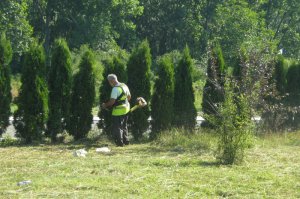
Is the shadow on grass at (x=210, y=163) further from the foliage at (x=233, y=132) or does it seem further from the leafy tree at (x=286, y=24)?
the leafy tree at (x=286, y=24)

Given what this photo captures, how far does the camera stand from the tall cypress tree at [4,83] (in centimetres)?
1305

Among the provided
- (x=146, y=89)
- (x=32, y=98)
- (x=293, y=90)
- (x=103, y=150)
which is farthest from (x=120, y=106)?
(x=293, y=90)

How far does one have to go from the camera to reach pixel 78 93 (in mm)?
13836

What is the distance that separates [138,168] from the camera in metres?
9.13

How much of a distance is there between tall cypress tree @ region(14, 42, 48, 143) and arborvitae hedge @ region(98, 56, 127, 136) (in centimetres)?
163

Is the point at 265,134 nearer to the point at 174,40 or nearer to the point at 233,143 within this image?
the point at 233,143

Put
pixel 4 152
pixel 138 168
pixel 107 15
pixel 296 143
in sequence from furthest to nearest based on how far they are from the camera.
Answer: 1. pixel 107 15
2. pixel 296 143
3. pixel 4 152
4. pixel 138 168

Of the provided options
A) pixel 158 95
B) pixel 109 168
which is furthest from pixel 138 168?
pixel 158 95

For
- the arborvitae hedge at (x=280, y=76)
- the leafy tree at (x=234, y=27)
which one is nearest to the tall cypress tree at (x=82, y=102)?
the arborvitae hedge at (x=280, y=76)

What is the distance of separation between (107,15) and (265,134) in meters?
29.1

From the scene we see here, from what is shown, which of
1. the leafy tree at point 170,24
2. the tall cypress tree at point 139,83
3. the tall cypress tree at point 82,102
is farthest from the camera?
the leafy tree at point 170,24

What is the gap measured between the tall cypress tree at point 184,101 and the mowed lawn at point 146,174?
2.83 m

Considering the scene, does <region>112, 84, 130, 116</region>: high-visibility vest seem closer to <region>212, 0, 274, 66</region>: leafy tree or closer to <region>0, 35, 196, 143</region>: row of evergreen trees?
<region>0, 35, 196, 143</region>: row of evergreen trees

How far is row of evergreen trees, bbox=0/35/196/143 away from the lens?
13.1m
